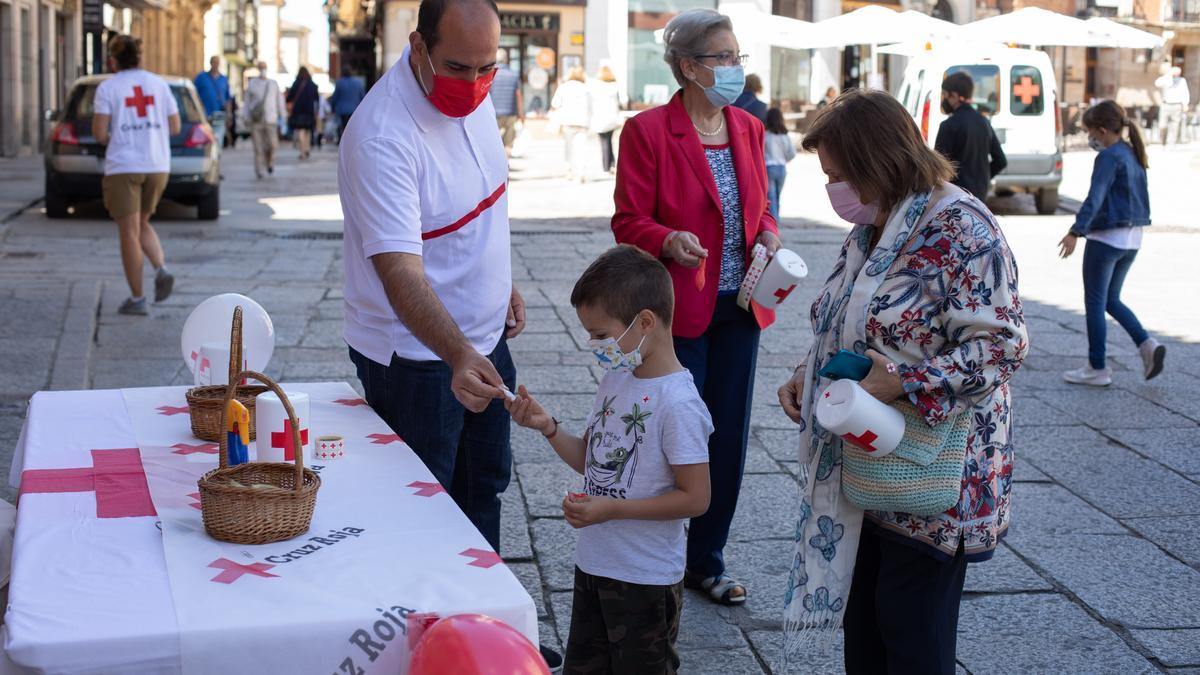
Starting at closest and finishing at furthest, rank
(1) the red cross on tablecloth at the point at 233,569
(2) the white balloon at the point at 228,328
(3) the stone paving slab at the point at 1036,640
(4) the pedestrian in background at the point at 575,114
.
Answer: (1) the red cross on tablecloth at the point at 233,569 < (2) the white balloon at the point at 228,328 < (3) the stone paving slab at the point at 1036,640 < (4) the pedestrian in background at the point at 575,114

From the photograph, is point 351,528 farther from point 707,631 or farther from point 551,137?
point 551,137

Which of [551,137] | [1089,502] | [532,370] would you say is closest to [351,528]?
[1089,502]

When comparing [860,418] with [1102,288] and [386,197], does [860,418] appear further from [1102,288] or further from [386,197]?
[1102,288]

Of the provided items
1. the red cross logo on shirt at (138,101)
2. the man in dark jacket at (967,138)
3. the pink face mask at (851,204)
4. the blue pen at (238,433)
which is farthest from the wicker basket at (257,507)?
the man in dark jacket at (967,138)

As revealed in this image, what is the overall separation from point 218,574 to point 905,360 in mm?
1372

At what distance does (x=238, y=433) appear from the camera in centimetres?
291

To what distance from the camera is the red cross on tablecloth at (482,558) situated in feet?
7.75

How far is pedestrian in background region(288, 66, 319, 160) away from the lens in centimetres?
2739

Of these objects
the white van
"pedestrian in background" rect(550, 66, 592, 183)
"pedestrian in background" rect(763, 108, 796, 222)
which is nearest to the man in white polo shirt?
"pedestrian in background" rect(763, 108, 796, 222)

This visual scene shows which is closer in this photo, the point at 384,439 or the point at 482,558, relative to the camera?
the point at 482,558

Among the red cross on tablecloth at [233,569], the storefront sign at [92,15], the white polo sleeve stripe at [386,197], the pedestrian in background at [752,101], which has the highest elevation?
the storefront sign at [92,15]

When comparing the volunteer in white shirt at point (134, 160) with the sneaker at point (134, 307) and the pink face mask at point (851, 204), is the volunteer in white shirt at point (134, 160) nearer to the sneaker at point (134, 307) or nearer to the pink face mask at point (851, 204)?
the sneaker at point (134, 307)

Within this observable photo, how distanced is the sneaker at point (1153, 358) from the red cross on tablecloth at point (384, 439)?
5491 mm

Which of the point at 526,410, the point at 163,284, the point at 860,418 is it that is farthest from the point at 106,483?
the point at 163,284
